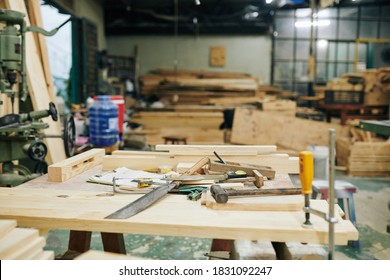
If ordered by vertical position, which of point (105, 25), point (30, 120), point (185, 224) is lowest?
point (185, 224)

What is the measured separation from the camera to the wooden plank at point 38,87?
362 cm

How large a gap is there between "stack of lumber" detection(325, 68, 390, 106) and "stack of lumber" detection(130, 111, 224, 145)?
2067mm

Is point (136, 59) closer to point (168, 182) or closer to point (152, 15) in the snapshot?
point (152, 15)

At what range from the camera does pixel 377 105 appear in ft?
21.1

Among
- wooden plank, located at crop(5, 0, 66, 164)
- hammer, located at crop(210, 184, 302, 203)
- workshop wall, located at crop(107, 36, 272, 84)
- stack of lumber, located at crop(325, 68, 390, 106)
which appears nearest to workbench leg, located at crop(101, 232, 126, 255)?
hammer, located at crop(210, 184, 302, 203)

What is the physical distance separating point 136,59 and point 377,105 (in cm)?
525

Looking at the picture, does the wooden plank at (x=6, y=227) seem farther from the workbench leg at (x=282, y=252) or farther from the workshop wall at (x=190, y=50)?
the workshop wall at (x=190, y=50)

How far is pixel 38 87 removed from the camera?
3748 millimetres

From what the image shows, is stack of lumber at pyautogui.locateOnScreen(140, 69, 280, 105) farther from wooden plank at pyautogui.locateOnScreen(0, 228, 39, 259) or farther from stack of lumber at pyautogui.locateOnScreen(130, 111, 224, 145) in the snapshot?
wooden plank at pyautogui.locateOnScreen(0, 228, 39, 259)

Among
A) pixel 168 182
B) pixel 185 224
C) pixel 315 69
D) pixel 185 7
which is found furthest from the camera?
pixel 315 69

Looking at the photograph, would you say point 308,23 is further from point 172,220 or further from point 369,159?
point 172,220

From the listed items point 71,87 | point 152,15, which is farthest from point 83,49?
point 152,15

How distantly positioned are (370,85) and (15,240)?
6.33 m

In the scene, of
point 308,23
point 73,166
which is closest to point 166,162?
point 73,166
